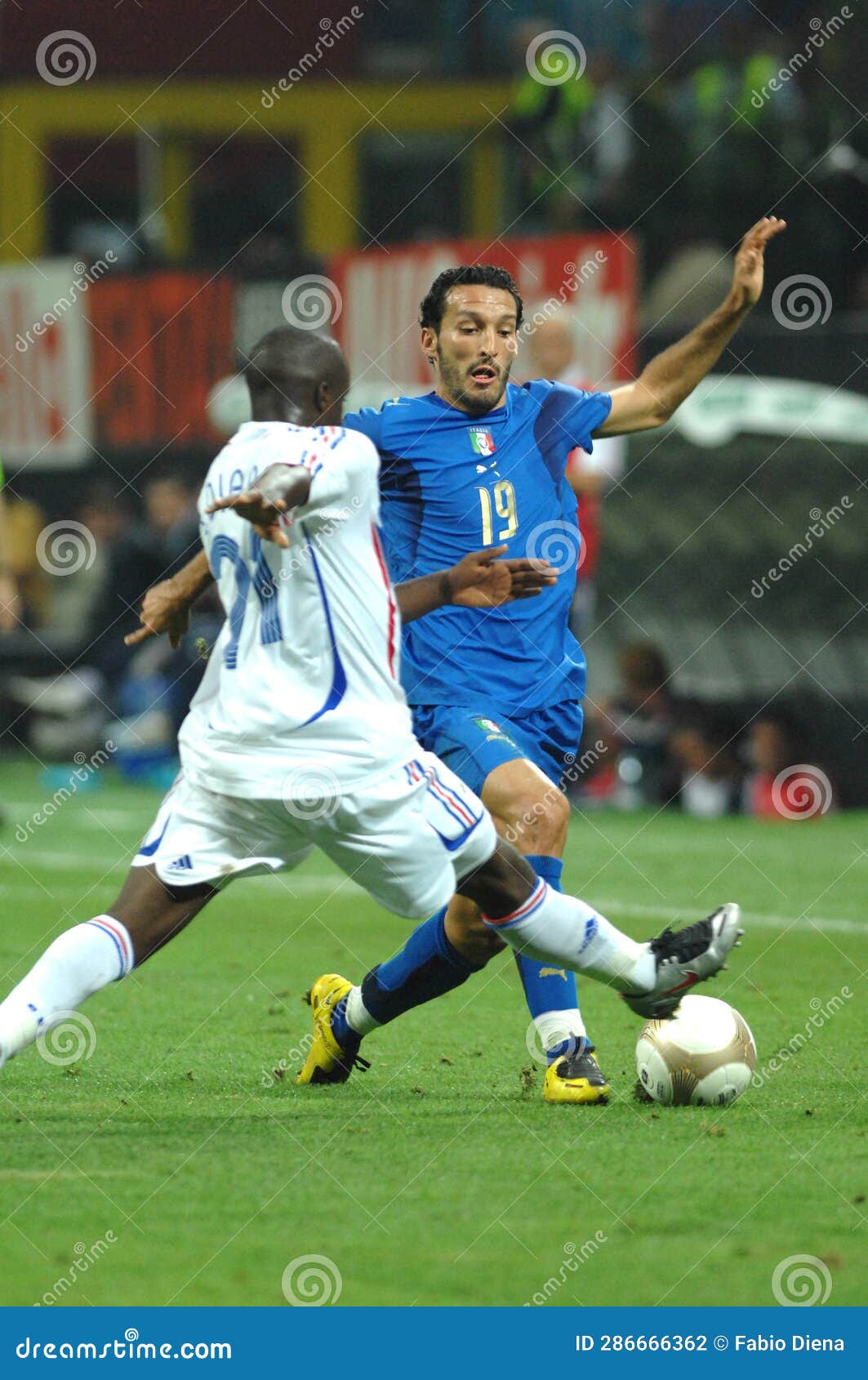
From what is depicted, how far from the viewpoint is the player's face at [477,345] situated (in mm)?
6332

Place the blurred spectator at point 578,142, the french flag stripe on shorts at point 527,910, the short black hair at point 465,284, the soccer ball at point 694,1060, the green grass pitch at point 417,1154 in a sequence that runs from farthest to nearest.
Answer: the blurred spectator at point 578,142 < the short black hair at point 465,284 < the soccer ball at point 694,1060 < the french flag stripe on shorts at point 527,910 < the green grass pitch at point 417,1154

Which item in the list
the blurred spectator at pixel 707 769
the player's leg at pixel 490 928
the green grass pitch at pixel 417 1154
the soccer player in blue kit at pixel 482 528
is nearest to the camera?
the green grass pitch at pixel 417 1154

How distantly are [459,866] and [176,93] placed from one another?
855 inches

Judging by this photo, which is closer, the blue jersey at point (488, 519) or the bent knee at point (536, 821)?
the bent knee at point (536, 821)

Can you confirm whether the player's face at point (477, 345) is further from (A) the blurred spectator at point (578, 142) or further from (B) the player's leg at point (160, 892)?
(A) the blurred spectator at point (578, 142)

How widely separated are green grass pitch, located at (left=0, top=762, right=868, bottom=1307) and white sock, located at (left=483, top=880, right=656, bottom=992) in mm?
395

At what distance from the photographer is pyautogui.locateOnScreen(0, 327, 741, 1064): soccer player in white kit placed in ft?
16.6

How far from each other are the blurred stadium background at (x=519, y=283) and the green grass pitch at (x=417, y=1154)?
3.73m

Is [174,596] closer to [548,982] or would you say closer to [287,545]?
[287,545]

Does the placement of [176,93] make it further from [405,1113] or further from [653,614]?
[405,1113]

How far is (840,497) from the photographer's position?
1509 centimetres

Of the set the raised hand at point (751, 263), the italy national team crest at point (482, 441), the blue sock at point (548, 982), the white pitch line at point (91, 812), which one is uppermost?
the raised hand at point (751, 263)

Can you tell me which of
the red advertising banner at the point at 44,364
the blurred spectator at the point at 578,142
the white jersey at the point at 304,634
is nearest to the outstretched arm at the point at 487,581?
the white jersey at the point at 304,634

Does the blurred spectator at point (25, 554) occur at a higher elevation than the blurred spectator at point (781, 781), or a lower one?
lower
